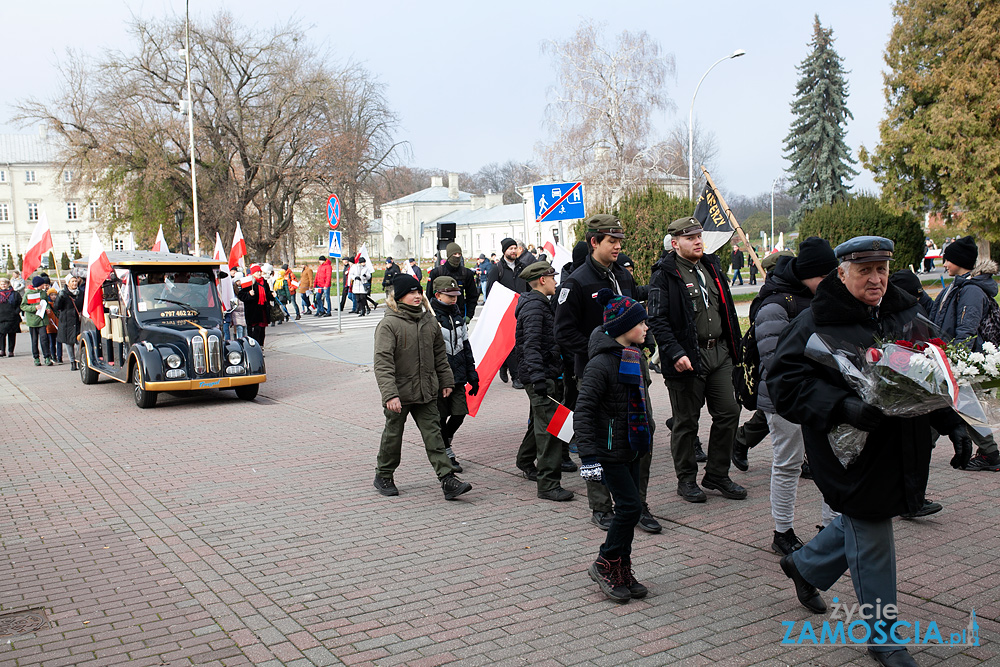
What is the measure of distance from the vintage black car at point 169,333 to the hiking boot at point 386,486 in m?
6.14

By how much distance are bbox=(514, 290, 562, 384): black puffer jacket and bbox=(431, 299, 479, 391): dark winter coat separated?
2.78 feet

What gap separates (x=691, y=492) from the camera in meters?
6.41

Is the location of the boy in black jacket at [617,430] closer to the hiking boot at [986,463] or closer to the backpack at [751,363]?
the backpack at [751,363]

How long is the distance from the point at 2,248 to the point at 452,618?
116 meters

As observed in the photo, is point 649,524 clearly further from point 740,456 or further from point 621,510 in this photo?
point 740,456

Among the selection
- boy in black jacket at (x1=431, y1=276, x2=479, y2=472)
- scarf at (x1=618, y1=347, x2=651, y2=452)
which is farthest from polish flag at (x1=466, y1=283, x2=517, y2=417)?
scarf at (x1=618, y1=347, x2=651, y2=452)

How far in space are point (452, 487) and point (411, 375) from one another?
3.19ft

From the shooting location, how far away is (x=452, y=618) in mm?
4457

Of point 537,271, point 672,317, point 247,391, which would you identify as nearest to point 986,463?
point 672,317

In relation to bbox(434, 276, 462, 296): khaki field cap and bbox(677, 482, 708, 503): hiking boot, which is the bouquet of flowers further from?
bbox(434, 276, 462, 296): khaki field cap

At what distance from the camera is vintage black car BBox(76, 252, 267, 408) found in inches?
481

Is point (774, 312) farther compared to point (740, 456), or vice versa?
point (740, 456)

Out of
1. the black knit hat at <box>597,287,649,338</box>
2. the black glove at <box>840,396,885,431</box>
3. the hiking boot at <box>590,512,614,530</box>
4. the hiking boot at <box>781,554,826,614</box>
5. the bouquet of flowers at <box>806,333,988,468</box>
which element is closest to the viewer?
the bouquet of flowers at <box>806,333,988,468</box>

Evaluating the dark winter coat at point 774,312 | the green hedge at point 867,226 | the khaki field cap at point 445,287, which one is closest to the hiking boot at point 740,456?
the dark winter coat at point 774,312
